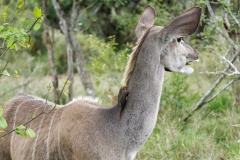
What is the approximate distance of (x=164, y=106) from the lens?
22.9ft

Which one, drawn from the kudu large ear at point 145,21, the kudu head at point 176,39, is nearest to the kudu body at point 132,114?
the kudu head at point 176,39

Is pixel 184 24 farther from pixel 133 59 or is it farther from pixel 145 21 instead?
pixel 145 21

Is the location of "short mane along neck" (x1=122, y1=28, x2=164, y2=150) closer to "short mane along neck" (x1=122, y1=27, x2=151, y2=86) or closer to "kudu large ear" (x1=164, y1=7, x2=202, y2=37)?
"short mane along neck" (x1=122, y1=27, x2=151, y2=86)

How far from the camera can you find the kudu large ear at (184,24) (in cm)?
393

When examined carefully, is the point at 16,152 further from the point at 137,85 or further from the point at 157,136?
the point at 157,136

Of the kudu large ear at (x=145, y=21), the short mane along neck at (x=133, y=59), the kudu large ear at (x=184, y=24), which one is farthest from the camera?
the kudu large ear at (x=145, y=21)

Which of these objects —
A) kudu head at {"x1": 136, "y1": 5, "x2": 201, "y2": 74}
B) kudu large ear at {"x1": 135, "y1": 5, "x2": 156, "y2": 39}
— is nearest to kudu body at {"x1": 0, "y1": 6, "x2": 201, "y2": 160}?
kudu head at {"x1": 136, "y1": 5, "x2": 201, "y2": 74}

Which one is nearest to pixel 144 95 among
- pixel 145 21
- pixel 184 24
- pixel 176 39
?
pixel 176 39

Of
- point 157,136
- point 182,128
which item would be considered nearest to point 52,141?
point 157,136

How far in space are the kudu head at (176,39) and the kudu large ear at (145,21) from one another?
17 cm

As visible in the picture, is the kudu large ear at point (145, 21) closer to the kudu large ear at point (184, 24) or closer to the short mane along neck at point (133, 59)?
the short mane along neck at point (133, 59)

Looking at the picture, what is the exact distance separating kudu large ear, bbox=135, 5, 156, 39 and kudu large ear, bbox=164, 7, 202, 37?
19.2 inches

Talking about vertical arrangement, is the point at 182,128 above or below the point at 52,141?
below

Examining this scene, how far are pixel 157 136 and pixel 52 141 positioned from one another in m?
2.15
